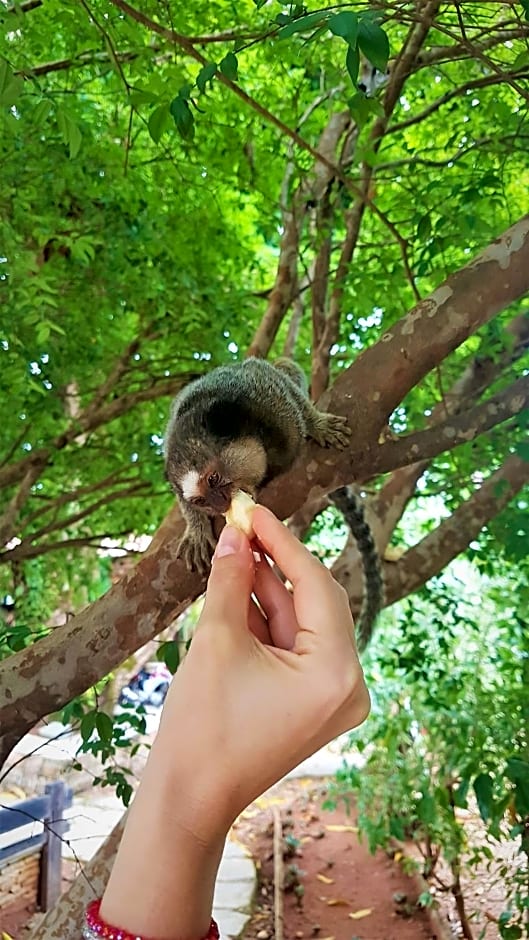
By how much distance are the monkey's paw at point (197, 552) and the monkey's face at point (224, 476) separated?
8 centimetres

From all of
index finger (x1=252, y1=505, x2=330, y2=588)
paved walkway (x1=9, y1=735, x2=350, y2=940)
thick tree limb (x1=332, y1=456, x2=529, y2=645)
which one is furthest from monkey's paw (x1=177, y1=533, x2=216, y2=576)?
paved walkway (x1=9, y1=735, x2=350, y2=940)

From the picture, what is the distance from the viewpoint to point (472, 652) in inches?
151

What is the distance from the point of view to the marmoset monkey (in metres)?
1.64

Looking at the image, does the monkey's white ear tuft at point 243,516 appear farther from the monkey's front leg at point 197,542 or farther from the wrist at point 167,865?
the wrist at point 167,865

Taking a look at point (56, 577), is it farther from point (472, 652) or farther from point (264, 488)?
point (264, 488)

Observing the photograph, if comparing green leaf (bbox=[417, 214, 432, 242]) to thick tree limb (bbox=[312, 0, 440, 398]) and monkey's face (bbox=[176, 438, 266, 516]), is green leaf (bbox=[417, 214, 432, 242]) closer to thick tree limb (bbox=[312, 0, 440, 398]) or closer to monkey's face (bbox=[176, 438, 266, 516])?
thick tree limb (bbox=[312, 0, 440, 398])

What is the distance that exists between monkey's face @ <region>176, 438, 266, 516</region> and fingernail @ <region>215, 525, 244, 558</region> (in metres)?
0.70

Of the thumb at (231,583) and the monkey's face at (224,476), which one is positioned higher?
the monkey's face at (224,476)

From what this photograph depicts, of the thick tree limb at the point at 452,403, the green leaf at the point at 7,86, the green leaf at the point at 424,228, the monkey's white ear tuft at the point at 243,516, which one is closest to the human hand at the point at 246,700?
the monkey's white ear tuft at the point at 243,516

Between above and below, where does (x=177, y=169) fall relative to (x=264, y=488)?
above

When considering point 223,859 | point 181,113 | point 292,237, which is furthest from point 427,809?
point 181,113

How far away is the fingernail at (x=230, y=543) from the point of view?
89 cm

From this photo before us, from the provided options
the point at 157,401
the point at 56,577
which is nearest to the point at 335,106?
the point at 157,401

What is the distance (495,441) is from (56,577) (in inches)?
141
